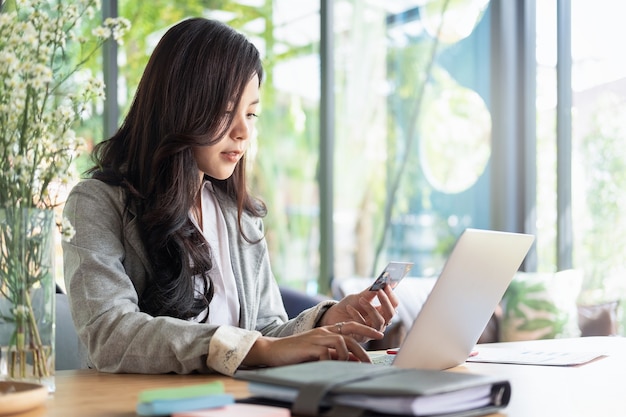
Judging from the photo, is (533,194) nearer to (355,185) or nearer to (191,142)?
(355,185)

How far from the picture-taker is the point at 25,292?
133 cm

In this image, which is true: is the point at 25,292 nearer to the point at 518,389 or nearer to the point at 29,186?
the point at 29,186

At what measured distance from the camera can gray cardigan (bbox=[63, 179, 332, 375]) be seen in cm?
161

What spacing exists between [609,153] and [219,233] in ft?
8.66

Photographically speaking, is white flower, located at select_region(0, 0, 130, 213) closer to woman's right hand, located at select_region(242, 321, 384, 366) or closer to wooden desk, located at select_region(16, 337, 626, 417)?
wooden desk, located at select_region(16, 337, 626, 417)

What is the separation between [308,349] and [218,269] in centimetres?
57

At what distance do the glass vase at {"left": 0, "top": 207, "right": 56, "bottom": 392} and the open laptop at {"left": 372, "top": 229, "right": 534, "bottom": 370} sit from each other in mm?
563

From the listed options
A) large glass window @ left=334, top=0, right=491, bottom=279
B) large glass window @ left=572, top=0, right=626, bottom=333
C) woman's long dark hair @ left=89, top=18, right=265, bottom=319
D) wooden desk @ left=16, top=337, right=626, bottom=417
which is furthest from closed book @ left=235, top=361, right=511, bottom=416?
large glass window @ left=334, top=0, right=491, bottom=279

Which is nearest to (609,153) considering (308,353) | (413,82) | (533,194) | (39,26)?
(533,194)

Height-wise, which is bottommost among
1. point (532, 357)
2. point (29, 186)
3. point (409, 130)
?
point (532, 357)

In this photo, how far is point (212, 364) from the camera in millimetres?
1598

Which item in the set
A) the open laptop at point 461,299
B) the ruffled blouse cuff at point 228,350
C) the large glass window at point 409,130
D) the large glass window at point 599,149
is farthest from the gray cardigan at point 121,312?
the large glass window at point 409,130

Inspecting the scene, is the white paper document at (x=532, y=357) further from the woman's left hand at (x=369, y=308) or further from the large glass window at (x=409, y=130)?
the large glass window at (x=409, y=130)

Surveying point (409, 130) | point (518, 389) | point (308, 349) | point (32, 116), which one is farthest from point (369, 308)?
point (409, 130)
